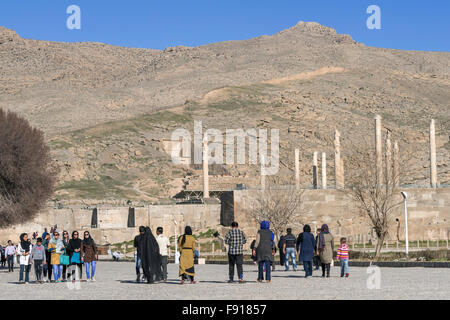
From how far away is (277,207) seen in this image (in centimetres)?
4509

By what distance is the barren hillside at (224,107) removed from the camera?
305 ft

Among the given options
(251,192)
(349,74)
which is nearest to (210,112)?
(349,74)

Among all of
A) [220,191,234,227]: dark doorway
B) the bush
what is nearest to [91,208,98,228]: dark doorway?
[220,191,234,227]: dark doorway

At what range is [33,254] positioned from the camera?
70.1 feet

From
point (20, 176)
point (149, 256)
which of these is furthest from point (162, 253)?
point (20, 176)

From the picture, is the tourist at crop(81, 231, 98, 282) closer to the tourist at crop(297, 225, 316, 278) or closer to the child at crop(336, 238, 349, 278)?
the tourist at crop(297, 225, 316, 278)

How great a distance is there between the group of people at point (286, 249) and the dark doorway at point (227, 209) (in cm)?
2626

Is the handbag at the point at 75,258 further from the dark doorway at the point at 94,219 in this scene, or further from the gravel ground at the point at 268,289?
the dark doorway at the point at 94,219

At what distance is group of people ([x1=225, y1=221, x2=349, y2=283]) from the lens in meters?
18.6

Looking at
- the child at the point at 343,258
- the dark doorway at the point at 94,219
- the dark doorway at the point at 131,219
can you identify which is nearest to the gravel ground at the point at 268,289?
the child at the point at 343,258

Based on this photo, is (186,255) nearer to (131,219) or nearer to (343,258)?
(343,258)

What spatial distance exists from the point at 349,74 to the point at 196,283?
5416 inches

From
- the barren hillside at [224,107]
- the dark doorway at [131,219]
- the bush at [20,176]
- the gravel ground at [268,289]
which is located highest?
the barren hillside at [224,107]

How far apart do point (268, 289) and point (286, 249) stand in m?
8.17
